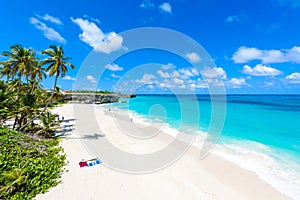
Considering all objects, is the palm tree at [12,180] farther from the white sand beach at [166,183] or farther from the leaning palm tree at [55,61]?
the leaning palm tree at [55,61]

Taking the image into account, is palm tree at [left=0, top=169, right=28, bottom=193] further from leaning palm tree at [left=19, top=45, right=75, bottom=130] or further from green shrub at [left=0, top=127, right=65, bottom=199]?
leaning palm tree at [left=19, top=45, right=75, bottom=130]

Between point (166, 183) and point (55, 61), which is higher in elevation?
point (55, 61)

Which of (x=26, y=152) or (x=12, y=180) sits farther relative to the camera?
(x=26, y=152)

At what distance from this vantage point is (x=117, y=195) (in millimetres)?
5812

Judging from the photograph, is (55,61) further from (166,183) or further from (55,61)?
(166,183)

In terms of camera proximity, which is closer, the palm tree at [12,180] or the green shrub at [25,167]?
the palm tree at [12,180]

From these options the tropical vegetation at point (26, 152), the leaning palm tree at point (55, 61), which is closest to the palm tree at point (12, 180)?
the tropical vegetation at point (26, 152)

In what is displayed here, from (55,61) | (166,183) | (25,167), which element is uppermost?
(55,61)

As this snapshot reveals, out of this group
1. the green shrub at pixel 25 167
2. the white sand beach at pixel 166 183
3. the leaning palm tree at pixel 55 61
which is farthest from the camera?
the leaning palm tree at pixel 55 61

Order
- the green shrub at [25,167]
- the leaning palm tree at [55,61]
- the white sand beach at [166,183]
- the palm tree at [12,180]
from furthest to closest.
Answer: the leaning palm tree at [55,61] → the white sand beach at [166,183] → the green shrub at [25,167] → the palm tree at [12,180]

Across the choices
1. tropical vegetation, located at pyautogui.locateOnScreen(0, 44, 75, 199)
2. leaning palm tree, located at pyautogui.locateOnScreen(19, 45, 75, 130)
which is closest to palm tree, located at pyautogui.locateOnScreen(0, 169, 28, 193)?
tropical vegetation, located at pyautogui.locateOnScreen(0, 44, 75, 199)

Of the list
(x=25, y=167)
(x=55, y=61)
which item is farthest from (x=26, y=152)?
(x=55, y=61)

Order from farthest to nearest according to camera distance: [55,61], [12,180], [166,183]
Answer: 1. [55,61]
2. [166,183]
3. [12,180]

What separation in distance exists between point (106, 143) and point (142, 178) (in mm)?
5805
